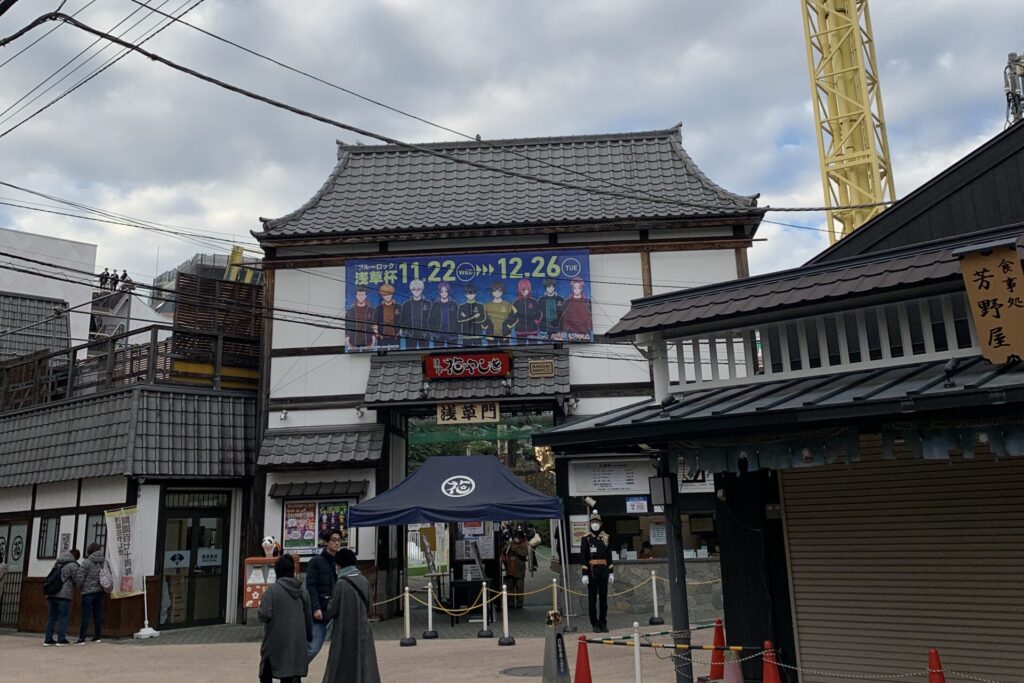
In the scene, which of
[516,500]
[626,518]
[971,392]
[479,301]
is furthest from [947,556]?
[479,301]

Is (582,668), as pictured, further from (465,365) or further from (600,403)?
(465,365)

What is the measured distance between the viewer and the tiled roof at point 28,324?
30.4 meters

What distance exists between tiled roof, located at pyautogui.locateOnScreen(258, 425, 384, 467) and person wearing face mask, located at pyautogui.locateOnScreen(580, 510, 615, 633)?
519 cm

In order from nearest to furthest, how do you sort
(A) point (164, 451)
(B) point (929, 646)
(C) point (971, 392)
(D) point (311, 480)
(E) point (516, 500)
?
(C) point (971, 392) → (B) point (929, 646) → (E) point (516, 500) → (A) point (164, 451) → (D) point (311, 480)

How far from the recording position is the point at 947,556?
25.8 ft

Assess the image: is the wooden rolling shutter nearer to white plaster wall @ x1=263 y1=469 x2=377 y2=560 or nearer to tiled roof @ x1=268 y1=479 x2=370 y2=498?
tiled roof @ x1=268 y1=479 x2=370 y2=498

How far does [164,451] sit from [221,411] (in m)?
1.92

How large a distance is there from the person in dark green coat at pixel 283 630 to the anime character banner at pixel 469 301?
34.6 feet

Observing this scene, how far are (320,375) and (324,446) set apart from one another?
183cm

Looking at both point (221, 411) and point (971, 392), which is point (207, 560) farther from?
point (971, 392)

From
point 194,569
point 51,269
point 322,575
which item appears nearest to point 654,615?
point 322,575

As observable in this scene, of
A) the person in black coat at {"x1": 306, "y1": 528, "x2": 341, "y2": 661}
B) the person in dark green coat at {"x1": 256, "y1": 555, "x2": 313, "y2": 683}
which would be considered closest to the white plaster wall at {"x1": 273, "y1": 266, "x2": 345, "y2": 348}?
the person in black coat at {"x1": 306, "y1": 528, "x2": 341, "y2": 661}

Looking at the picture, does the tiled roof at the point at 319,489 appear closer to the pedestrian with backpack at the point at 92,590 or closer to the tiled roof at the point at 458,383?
the tiled roof at the point at 458,383

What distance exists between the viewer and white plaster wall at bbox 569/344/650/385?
18906 millimetres
